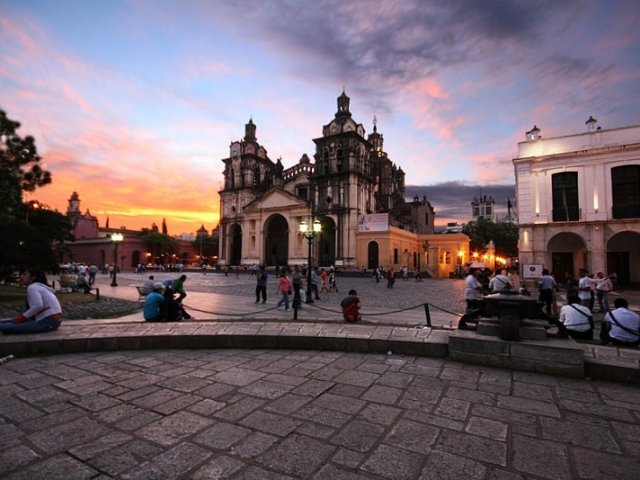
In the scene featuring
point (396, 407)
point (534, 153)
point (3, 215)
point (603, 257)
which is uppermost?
point (534, 153)

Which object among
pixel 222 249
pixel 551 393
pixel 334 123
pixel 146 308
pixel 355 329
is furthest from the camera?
pixel 222 249

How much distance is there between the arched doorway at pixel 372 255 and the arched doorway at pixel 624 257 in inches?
842

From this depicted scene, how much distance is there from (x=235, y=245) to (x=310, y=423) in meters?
51.5

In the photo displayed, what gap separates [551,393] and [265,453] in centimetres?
324

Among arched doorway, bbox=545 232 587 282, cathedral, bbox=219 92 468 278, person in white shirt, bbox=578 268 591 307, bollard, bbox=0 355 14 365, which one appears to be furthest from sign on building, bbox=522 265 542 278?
bollard, bbox=0 355 14 365

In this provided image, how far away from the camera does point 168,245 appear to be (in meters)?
62.7

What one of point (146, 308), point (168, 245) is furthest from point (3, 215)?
point (168, 245)

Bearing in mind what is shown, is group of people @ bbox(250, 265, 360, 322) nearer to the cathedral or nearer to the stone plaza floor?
the stone plaza floor

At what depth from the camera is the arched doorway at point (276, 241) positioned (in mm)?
48812

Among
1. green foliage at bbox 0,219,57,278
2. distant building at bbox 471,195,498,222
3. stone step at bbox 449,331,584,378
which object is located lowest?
stone step at bbox 449,331,584,378

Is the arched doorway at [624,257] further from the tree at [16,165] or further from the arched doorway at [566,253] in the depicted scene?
the tree at [16,165]

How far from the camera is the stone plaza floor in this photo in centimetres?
240

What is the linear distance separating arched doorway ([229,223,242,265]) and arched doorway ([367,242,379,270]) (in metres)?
21.2

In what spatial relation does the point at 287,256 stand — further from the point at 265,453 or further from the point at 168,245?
the point at 265,453
